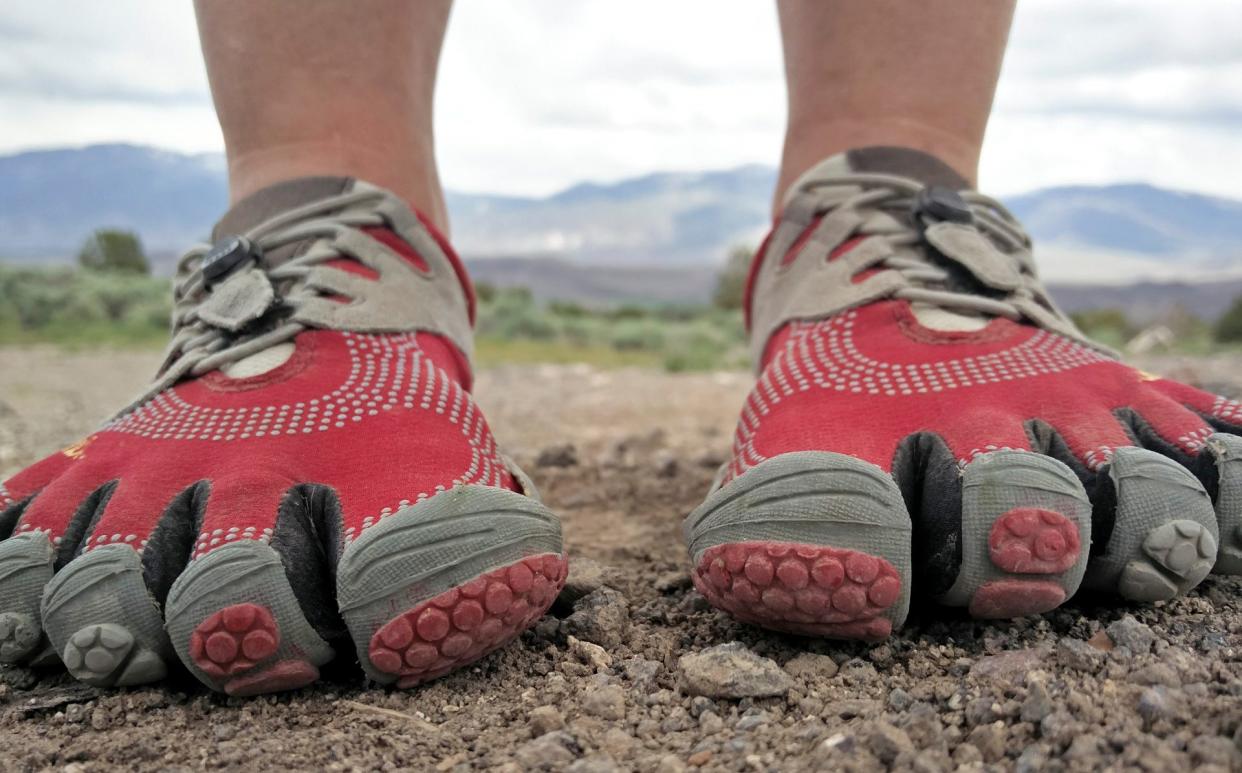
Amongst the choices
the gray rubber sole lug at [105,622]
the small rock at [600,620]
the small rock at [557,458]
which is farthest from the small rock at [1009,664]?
the small rock at [557,458]

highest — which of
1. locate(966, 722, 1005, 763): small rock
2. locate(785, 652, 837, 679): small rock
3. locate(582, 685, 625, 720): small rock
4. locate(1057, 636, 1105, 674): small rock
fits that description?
locate(1057, 636, 1105, 674): small rock

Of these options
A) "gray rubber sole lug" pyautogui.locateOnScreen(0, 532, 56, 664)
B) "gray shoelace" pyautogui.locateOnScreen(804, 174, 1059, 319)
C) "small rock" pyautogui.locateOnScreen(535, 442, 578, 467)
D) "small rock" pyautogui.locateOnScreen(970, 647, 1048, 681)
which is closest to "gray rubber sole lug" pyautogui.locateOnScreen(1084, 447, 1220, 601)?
"small rock" pyautogui.locateOnScreen(970, 647, 1048, 681)

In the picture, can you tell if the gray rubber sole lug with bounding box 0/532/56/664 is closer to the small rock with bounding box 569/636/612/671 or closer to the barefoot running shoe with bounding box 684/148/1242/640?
the small rock with bounding box 569/636/612/671

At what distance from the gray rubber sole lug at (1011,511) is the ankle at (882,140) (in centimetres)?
66

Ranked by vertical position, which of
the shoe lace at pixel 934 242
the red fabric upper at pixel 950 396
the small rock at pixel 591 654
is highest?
the shoe lace at pixel 934 242

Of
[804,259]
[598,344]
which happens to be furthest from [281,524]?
[598,344]

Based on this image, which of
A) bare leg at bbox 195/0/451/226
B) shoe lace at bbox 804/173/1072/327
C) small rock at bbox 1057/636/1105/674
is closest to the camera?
small rock at bbox 1057/636/1105/674

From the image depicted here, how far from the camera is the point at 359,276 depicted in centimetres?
118

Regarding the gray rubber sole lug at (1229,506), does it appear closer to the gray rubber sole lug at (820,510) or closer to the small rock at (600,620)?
the gray rubber sole lug at (820,510)

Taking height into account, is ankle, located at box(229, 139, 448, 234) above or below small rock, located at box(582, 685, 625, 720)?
above

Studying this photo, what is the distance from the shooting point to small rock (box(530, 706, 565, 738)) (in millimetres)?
728

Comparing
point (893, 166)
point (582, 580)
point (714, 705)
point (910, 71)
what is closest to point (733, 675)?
point (714, 705)

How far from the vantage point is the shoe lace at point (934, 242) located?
115 centimetres

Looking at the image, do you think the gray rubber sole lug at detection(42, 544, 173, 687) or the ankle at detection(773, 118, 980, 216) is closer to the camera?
the gray rubber sole lug at detection(42, 544, 173, 687)
